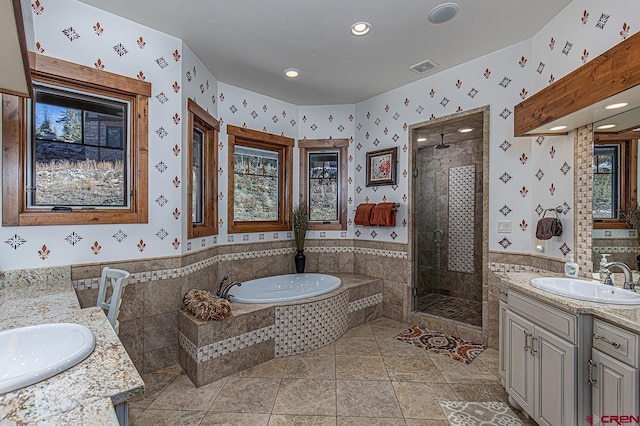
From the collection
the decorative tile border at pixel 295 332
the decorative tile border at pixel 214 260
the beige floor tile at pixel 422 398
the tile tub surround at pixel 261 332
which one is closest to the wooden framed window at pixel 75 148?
the decorative tile border at pixel 214 260

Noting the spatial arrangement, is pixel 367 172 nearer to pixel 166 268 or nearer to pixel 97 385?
pixel 166 268

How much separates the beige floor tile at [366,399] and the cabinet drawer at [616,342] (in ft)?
3.89

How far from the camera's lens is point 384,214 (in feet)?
11.5

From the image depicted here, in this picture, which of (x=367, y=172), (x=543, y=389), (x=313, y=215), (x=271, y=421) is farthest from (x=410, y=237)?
(x=271, y=421)

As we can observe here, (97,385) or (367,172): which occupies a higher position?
(367,172)

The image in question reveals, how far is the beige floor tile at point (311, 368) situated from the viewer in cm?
243

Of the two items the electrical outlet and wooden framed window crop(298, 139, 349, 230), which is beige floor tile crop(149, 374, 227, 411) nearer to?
wooden framed window crop(298, 139, 349, 230)

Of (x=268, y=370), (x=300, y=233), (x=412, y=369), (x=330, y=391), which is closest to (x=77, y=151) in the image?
(x=268, y=370)

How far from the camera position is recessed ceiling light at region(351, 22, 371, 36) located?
7.64 ft

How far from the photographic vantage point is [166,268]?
248 cm

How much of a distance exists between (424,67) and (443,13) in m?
0.87

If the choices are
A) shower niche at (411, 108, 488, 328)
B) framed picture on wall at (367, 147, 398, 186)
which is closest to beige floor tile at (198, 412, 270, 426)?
shower niche at (411, 108, 488, 328)

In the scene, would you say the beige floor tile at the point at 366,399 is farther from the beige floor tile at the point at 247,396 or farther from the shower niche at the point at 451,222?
the shower niche at the point at 451,222

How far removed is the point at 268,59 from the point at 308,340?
2.63 m
